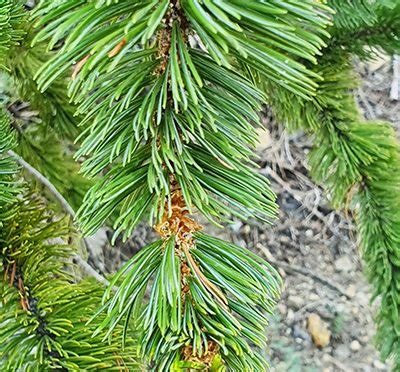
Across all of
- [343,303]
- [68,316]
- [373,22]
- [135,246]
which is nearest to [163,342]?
[68,316]

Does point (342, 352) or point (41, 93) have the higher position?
point (41, 93)

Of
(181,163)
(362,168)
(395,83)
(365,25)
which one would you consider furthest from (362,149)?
(395,83)

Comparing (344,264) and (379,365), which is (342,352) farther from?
(344,264)

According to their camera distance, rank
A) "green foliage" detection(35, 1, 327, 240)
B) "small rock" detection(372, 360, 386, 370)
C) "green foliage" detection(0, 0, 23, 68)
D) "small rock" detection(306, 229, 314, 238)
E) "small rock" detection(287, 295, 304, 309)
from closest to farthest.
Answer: "green foliage" detection(35, 1, 327, 240) < "green foliage" detection(0, 0, 23, 68) < "small rock" detection(372, 360, 386, 370) < "small rock" detection(287, 295, 304, 309) < "small rock" detection(306, 229, 314, 238)

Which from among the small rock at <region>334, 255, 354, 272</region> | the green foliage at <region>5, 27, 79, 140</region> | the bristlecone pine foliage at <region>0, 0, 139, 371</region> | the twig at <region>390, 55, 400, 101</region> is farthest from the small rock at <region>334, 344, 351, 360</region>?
the bristlecone pine foliage at <region>0, 0, 139, 371</region>


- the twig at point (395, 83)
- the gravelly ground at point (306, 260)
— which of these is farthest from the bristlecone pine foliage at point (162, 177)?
the twig at point (395, 83)

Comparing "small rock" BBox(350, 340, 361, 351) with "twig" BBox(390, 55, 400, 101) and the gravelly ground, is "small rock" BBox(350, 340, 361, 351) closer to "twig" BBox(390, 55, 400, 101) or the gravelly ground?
the gravelly ground
